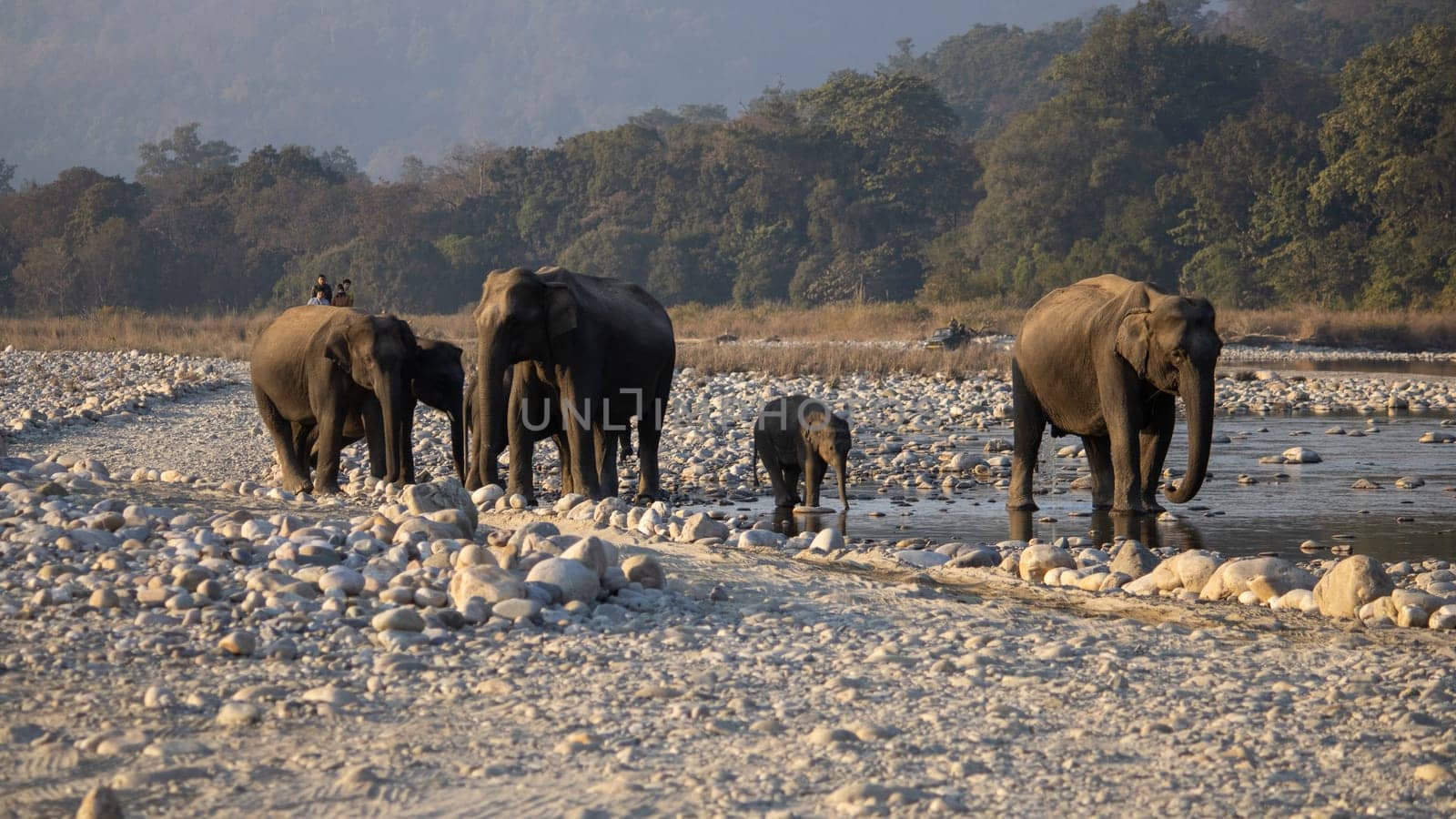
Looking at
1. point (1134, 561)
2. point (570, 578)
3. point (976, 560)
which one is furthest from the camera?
point (976, 560)

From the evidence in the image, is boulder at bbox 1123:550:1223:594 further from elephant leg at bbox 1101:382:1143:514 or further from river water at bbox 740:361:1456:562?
elephant leg at bbox 1101:382:1143:514

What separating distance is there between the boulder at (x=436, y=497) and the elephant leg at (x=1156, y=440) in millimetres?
4842

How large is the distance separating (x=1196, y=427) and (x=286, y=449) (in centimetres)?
747

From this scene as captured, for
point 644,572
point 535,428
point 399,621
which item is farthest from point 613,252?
point 399,621

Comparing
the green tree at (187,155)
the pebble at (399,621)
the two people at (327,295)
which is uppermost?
the green tree at (187,155)

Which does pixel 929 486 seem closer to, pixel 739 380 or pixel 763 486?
pixel 763 486

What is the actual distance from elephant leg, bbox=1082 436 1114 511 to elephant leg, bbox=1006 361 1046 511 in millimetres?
448

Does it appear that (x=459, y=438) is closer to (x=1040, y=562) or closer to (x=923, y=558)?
(x=923, y=558)

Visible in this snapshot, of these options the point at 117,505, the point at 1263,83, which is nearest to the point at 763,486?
the point at 117,505

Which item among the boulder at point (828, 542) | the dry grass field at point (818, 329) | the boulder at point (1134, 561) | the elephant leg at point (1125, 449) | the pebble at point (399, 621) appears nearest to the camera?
the pebble at point (399, 621)

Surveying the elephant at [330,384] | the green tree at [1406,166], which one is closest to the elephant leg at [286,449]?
the elephant at [330,384]

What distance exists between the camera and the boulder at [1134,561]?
8.18m

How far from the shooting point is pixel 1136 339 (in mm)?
10773

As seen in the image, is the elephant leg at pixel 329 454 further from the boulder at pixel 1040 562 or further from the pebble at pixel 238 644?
the pebble at pixel 238 644
